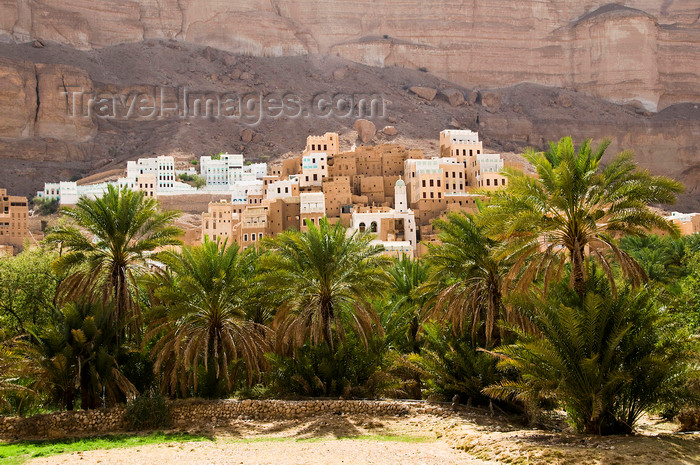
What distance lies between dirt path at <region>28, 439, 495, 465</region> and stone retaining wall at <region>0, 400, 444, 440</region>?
201cm

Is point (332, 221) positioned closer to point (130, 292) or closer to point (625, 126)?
point (130, 292)

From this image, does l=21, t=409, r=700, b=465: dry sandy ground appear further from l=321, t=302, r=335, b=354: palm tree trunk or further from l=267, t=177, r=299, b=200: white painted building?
l=267, t=177, r=299, b=200: white painted building

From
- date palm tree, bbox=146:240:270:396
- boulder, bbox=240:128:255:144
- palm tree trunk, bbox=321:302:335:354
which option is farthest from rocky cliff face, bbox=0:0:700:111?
palm tree trunk, bbox=321:302:335:354

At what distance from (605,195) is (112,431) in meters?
13.0

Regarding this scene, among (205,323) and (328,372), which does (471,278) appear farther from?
(205,323)

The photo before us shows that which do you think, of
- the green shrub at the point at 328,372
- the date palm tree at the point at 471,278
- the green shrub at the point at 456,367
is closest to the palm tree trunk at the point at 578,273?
the date palm tree at the point at 471,278

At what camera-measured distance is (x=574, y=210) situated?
1953cm

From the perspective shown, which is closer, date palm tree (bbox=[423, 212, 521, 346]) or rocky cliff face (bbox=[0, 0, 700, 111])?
date palm tree (bbox=[423, 212, 521, 346])

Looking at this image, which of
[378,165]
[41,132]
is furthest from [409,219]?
[41,132]

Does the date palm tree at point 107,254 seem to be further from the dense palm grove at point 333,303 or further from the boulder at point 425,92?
the boulder at point 425,92

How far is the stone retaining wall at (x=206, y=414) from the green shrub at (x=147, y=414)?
0.67ft

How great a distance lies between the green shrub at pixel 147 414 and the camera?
21469 mm

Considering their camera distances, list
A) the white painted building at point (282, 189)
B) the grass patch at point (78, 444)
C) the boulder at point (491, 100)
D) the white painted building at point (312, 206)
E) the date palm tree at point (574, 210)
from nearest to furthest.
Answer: the grass patch at point (78, 444), the date palm tree at point (574, 210), the white painted building at point (312, 206), the white painted building at point (282, 189), the boulder at point (491, 100)

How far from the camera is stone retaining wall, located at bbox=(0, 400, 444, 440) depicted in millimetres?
21172
